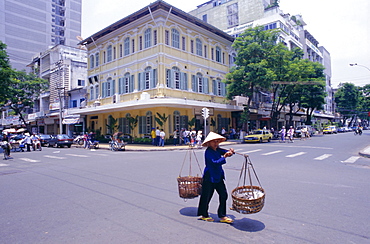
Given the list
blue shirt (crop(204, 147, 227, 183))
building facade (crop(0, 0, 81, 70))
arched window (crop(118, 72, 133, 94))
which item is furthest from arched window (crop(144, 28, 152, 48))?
building facade (crop(0, 0, 81, 70))

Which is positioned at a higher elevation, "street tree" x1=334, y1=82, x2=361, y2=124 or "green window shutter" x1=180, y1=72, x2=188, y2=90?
"street tree" x1=334, y1=82, x2=361, y2=124

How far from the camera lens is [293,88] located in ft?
109

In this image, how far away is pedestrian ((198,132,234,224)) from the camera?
179 inches

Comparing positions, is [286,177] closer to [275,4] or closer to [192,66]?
[192,66]

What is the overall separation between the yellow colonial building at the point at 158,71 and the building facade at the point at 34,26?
32.7m

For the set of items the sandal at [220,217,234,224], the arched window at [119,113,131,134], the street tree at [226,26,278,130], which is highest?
the street tree at [226,26,278,130]

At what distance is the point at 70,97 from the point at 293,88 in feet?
101

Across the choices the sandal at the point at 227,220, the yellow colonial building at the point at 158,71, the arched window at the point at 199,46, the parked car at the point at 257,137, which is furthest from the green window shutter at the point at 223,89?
the sandal at the point at 227,220

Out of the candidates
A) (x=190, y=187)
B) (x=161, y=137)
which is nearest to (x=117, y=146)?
(x=161, y=137)

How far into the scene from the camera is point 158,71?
78.9 ft

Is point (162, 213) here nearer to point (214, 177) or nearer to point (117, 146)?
point (214, 177)

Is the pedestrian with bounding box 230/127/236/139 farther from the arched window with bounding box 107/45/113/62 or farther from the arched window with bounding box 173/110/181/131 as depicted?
the arched window with bounding box 107/45/113/62

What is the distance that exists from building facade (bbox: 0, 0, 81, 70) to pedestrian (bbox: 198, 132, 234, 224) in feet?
196

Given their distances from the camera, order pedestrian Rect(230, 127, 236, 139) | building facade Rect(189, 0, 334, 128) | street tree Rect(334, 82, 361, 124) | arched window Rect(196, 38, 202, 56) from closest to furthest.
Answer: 1. arched window Rect(196, 38, 202, 56)
2. pedestrian Rect(230, 127, 236, 139)
3. building facade Rect(189, 0, 334, 128)
4. street tree Rect(334, 82, 361, 124)
